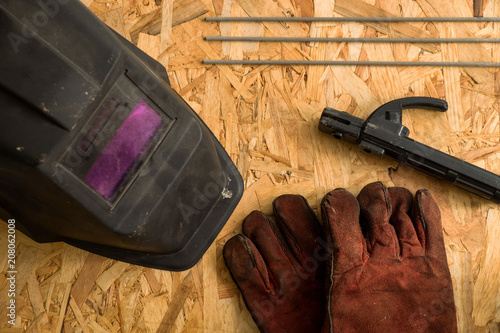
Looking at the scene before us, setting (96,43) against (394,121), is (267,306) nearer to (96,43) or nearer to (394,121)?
(394,121)

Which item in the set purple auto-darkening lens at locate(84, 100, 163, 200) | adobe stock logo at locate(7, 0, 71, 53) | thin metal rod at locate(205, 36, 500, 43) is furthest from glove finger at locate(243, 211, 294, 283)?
adobe stock logo at locate(7, 0, 71, 53)

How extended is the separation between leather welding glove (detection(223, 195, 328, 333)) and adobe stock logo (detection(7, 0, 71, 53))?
0.72 m

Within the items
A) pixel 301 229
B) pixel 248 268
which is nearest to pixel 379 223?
pixel 301 229

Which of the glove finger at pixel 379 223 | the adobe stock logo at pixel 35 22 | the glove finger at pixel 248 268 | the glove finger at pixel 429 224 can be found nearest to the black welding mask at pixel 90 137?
the adobe stock logo at pixel 35 22

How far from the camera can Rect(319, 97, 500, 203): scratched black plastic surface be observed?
1.19m

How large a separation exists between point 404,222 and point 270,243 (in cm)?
38

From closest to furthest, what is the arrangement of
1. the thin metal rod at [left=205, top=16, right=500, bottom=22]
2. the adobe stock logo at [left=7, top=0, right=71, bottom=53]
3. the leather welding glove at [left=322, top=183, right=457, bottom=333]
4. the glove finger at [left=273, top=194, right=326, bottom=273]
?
the adobe stock logo at [left=7, top=0, right=71, bottom=53], the leather welding glove at [left=322, top=183, right=457, bottom=333], the glove finger at [left=273, top=194, right=326, bottom=273], the thin metal rod at [left=205, top=16, right=500, bottom=22]

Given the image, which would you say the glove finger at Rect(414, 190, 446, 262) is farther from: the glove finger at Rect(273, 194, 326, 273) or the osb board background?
the glove finger at Rect(273, 194, 326, 273)

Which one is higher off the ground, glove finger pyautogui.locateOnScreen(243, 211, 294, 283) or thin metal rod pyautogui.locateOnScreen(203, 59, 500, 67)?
thin metal rod pyautogui.locateOnScreen(203, 59, 500, 67)

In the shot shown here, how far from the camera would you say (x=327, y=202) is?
1.18 meters

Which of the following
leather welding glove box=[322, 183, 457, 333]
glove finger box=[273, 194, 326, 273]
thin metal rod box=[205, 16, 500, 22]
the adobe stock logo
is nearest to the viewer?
the adobe stock logo

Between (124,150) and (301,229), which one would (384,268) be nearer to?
(301,229)

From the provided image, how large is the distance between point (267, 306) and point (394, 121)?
63cm

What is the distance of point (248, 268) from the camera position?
119cm
